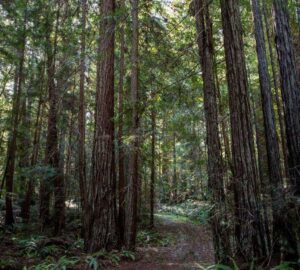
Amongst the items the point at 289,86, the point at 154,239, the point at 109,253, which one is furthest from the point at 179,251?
the point at 289,86

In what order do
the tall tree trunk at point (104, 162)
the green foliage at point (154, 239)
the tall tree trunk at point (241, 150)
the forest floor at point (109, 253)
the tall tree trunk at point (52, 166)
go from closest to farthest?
the tall tree trunk at point (241, 150)
the forest floor at point (109, 253)
the tall tree trunk at point (104, 162)
the tall tree trunk at point (52, 166)
the green foliage at point (154, 239)

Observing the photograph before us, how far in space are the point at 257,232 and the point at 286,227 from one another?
0.59 meters

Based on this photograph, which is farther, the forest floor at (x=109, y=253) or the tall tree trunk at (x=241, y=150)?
the forest floor at (x=109, y=253)

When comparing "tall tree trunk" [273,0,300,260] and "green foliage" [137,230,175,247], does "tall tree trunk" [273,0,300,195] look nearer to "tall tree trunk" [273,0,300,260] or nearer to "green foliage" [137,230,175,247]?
"tall tree trunk" [273,0,300,260]

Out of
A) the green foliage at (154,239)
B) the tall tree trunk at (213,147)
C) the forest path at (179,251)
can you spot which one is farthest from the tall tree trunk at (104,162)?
the green foliage at (154,239)

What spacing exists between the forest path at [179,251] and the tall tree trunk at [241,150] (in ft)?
2.99

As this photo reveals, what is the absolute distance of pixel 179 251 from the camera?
34.9 ft

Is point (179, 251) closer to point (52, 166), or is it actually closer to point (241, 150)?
point (52, 166)

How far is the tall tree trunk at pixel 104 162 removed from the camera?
7695mm

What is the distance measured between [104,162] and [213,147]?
3.54 metres

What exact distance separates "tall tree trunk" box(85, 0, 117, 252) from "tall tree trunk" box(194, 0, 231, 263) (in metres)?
2.80

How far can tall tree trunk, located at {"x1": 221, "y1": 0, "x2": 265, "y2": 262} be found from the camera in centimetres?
462

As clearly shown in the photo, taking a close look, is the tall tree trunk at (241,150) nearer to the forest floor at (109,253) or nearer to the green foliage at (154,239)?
the forest floor at (109,253)

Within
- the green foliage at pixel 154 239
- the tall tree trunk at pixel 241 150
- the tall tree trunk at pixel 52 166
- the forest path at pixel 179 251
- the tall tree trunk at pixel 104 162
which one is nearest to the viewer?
the tall tree trunk at pixel 241 150
